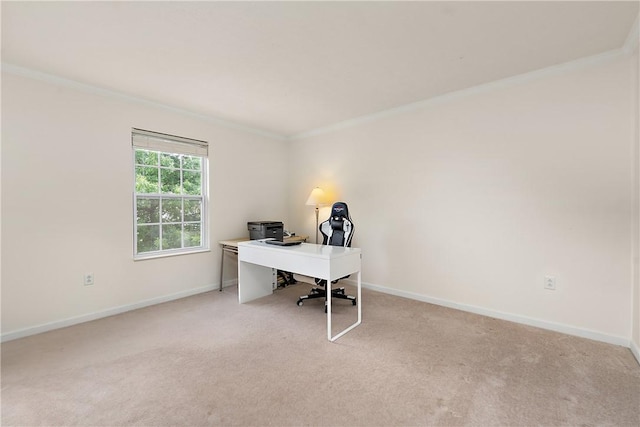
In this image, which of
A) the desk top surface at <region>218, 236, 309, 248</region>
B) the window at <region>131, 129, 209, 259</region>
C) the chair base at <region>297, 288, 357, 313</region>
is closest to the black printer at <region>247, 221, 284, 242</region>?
the desk top surface at <region>218, 236, 309, 248</region>

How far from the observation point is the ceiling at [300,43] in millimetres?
1798

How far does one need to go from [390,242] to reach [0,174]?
3.99 metres

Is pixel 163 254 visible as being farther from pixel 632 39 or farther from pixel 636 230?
pixel 632 39

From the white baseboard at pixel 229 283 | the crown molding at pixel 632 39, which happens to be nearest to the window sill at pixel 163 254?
the white baseboard at pixel 229 283

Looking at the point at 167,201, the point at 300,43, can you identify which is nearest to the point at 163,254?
the point at 167,201

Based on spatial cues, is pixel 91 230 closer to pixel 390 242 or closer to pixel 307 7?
pixel 307 7

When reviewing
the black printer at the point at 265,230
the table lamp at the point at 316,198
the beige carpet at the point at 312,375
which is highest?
the table lamp at the point at 316,198

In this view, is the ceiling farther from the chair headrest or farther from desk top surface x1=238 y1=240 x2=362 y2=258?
desk top surface x1=238 y1=240 x2=362 y2=258

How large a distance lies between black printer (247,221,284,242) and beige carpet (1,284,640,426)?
130cm

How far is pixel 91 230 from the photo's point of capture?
9.50 ft

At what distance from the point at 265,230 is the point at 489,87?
312 centimetres

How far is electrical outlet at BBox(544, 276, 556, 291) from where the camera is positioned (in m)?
2.60

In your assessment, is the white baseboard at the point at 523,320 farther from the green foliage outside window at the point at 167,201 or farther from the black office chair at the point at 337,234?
the green foliage outside window at the point at 167,201

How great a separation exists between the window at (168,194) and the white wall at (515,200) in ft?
7.56
